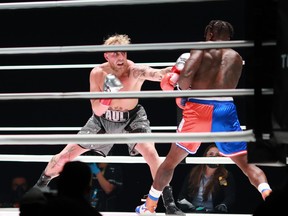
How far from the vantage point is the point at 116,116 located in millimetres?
4336

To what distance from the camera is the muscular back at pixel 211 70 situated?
360 cm

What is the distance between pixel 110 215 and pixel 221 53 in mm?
1169

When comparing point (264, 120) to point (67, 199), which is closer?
point (67, 199)

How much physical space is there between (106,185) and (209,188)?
781 mm

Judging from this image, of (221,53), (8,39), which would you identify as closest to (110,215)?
(221,53)

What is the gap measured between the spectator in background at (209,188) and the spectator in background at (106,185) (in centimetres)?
51

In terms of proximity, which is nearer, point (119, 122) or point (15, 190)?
point (119, 122)

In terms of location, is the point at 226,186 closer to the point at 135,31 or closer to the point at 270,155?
the point at 135,31

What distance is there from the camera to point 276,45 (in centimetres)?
191

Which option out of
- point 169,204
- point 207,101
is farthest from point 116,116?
point 207,101

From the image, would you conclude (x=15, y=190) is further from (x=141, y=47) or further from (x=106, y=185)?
(x=141, y=47)

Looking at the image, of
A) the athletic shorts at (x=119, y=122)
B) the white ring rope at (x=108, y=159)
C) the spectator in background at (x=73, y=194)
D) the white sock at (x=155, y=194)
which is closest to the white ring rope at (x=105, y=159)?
the white ring rope at (x=108, y=159)

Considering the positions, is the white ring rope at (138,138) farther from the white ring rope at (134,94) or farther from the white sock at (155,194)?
the white sock at (155,194)

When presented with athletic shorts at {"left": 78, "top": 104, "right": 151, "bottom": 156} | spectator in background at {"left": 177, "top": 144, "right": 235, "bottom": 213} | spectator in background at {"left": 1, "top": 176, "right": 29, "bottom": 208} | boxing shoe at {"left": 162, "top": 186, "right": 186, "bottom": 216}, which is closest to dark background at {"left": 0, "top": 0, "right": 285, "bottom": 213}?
spectator in background at {"left": 1, "top": 176, "right": 29, "bottom": 208}
